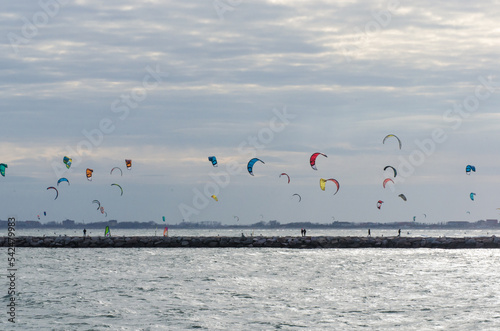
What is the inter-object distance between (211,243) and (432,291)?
1343 inches

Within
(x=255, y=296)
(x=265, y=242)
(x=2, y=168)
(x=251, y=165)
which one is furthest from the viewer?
(x=265, y=242)

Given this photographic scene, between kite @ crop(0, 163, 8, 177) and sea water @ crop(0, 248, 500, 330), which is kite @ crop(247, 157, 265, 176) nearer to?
sea water @ crop(0, 248, 500, 330)

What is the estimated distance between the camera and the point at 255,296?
23.9m

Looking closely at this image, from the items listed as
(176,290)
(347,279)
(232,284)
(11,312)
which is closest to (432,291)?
(347,279)

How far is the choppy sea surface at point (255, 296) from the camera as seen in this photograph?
18625mm

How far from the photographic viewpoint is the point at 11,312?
65.6 feet

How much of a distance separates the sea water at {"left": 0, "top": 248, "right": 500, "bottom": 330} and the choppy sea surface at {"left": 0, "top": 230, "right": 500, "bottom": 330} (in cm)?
3

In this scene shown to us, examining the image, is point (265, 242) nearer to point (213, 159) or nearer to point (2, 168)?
point (213, 159)

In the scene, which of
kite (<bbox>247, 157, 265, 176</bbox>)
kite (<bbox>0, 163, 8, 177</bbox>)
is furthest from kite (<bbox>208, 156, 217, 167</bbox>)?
kite (<bbox>0, 163, 8, 177</bbox>)

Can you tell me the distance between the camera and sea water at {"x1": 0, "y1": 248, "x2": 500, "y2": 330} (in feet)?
61.1

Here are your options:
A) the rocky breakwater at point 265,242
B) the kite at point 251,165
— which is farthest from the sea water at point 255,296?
the rocky breakwater at point 265,242

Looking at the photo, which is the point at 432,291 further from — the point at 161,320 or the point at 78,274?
the point at 78,274

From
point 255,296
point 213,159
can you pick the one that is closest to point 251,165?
point 213,159

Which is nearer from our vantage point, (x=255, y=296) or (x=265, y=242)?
(x=255, y=296)
